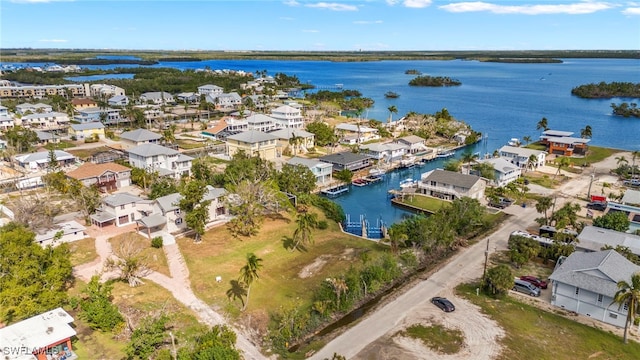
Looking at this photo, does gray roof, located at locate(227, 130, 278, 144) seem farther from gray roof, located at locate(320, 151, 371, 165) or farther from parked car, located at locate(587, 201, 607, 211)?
parked car, located at locate(587, 201, 607, 211)

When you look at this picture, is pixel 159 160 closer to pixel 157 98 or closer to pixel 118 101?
pixel 118 101

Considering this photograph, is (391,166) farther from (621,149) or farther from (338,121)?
(621,149)

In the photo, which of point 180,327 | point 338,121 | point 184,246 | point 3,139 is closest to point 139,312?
point 180,327

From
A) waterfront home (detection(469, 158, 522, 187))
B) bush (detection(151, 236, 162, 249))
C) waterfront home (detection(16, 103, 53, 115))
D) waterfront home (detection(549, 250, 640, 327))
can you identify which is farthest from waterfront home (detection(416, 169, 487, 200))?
waterfront home (detection(16, 103, 53, 115))

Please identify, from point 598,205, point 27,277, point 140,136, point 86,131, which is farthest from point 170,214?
point 86,131

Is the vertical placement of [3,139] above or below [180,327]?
above

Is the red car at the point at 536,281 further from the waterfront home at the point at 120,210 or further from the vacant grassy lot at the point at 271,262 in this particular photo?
the waterfront home at the point at 120,210
